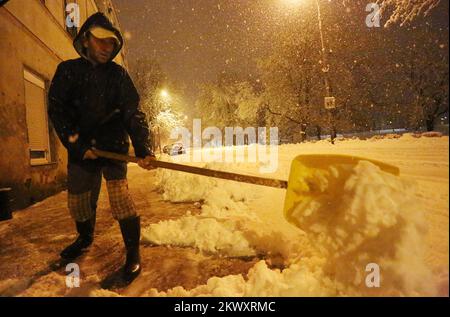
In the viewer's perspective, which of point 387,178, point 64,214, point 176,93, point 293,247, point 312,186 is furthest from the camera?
point 176,93

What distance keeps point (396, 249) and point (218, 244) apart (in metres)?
1.58

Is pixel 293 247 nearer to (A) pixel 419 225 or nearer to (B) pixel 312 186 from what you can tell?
(B) pixel 312 186

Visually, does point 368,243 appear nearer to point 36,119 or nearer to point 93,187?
point 93,187

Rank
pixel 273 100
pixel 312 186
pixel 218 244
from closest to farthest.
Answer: pixel 312 186
pixel 218 244
pixel 273 100

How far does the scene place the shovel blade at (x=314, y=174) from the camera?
191cm

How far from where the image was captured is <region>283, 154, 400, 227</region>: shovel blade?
1909 millimetres

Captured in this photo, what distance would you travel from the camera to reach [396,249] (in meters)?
1.50

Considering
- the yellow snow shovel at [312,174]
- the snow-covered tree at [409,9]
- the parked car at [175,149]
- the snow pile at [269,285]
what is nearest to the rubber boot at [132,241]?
the snow pile at [269,285]

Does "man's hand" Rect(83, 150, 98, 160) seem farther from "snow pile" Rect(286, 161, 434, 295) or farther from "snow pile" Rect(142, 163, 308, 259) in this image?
"snow pile" Rect(286, 161, 434, 295)

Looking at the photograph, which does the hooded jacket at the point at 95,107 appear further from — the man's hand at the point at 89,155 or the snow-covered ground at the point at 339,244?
the snow-covered ground at the point at 339,244

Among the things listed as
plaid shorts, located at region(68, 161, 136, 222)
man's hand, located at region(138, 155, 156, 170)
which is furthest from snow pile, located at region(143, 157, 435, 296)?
man's hand, located at region(138, 155, 156, 170)

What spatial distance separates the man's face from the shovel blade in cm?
182

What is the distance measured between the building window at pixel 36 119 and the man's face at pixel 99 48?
4.63 meters
